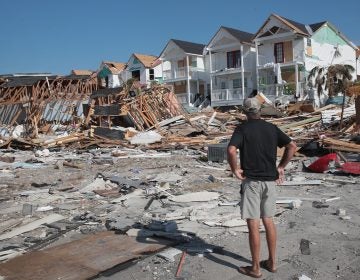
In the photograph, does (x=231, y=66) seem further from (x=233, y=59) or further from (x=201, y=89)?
(x=201, y=89)

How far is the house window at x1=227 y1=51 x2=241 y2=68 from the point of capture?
43.9 m

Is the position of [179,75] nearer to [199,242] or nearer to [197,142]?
[197,142]

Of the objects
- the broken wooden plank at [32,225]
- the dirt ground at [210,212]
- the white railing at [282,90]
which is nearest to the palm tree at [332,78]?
the white railing at [282,90]

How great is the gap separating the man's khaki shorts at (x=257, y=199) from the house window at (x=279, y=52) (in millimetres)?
37767

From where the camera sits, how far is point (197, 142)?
17.4m

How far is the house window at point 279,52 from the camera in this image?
40.0 meters

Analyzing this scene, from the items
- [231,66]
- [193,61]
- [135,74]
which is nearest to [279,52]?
[231,66]

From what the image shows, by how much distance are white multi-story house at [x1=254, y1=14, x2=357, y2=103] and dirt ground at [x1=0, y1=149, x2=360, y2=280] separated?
2739cm

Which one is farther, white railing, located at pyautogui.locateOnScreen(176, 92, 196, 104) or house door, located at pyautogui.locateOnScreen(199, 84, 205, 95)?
house door, located at pyautogui.locateOnScreen(199, 84, 205, 95)

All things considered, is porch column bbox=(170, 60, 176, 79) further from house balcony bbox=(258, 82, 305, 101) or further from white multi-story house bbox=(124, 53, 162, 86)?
house balcony bbox=(258, 82, 305, 101)

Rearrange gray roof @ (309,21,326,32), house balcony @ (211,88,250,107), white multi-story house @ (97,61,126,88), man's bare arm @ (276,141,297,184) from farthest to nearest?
white multi-story house @ (97,61,126,88) < house balcony @ (211,88,250,107) < gray roof @ (309,21,326,32) < man's bare arm @ (276,141,297,184)

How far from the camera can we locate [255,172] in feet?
13.6

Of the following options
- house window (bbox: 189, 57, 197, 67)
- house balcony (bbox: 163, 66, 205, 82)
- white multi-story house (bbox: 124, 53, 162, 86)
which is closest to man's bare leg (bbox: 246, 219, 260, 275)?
house balcony (bbox: 163, 66, 205, 82)

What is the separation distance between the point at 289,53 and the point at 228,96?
710cm
